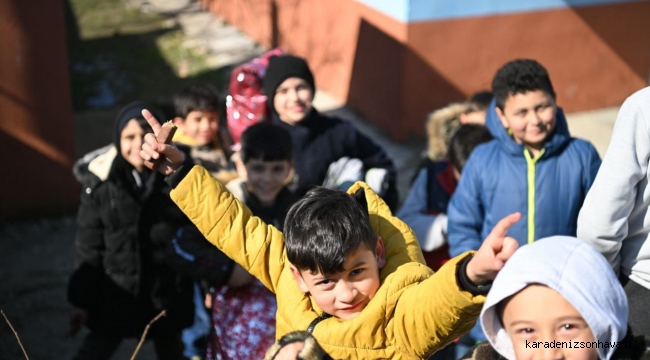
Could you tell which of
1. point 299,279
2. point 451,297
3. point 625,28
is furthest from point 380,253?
point 625,28

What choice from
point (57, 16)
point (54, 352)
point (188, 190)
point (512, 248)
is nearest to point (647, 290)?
point (512, 248)

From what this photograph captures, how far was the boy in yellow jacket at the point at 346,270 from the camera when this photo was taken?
2268 mm

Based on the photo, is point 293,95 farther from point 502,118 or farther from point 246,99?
point 502,118

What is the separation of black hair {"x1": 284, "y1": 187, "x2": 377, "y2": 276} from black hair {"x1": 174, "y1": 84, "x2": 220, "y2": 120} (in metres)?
2.31

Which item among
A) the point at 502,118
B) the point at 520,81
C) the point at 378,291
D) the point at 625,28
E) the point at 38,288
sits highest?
the point at 625,28

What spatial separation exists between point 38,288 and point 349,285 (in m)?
3.74

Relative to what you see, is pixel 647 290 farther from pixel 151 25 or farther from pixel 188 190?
pixel 151 25

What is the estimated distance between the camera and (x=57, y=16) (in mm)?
6293

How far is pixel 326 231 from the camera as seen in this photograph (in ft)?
8.22

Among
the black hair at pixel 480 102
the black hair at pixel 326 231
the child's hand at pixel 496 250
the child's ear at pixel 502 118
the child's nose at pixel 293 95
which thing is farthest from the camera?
the black hair at pixel 480 102

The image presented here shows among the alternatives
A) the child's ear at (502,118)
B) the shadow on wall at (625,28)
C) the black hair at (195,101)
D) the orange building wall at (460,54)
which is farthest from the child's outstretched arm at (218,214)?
the shadow on wall at (625,28)

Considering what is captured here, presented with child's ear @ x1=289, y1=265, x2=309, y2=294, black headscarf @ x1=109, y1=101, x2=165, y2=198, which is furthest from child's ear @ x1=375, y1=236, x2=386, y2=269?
black headscarf @ x1=109, y1=101, x2=165, y2=198

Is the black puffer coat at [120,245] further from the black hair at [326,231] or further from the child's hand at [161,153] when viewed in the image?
the black hair at [326,231]

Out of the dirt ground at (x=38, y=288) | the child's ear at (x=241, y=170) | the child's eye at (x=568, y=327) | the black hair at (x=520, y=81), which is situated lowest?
the dirt ground at (x=38, y=288)
